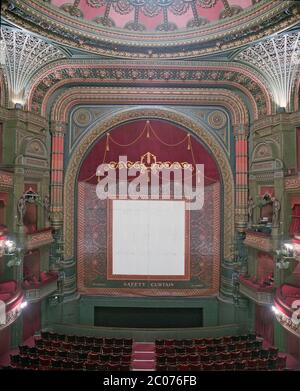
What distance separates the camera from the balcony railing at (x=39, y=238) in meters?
7.93

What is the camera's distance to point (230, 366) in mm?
6160

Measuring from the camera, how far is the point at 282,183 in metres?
7.95

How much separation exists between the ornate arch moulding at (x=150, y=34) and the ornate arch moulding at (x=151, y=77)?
1.66 ft

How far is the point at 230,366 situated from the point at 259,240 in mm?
3536

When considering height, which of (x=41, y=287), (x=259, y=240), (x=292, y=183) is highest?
(x=292, y=183)

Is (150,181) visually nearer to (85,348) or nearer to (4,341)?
(85,348)

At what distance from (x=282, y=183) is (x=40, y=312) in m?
8.35

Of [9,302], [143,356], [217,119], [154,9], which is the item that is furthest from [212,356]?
[154,9]

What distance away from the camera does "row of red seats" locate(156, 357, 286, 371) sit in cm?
609

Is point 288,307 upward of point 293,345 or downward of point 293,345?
upward

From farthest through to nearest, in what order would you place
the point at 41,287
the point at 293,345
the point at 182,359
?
the point at 41,287
the point at 293,345
the point at 182,359

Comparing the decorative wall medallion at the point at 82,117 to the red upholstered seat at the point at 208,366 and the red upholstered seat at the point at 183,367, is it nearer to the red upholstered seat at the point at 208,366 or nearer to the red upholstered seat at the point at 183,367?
the red upholstered seat at the point at 183,367

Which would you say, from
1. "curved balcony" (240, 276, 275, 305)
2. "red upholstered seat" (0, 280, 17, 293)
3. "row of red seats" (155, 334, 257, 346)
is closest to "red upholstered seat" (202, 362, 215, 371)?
"row of red seats" (155, 334, 257, 346)
